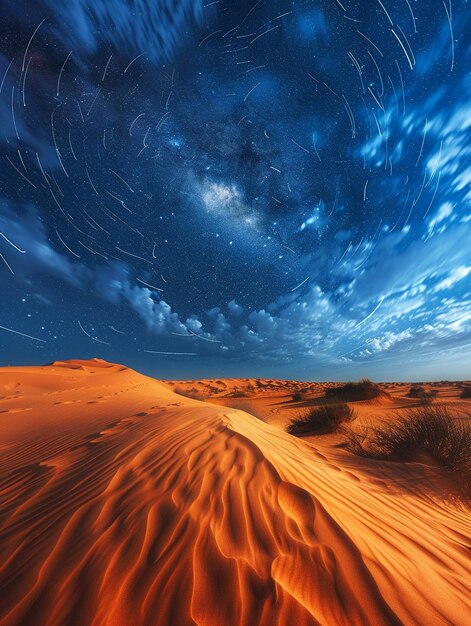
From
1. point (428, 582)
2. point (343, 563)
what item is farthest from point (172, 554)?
point (428, 582)

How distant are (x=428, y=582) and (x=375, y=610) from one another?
58cm

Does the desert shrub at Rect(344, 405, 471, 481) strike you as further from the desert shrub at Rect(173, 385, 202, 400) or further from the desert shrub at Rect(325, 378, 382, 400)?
the desert shrub at Rect(173, 385, 202, 400)

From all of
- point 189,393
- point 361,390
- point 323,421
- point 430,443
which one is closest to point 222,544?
point 430,443

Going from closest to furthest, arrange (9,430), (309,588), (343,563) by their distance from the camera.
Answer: (309,588), (343,563), (9,430)

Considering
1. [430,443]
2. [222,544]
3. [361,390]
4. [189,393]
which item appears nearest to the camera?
[222,544]

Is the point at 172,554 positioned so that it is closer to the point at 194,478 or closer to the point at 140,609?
the point at 140,609

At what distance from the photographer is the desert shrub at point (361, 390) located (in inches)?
538

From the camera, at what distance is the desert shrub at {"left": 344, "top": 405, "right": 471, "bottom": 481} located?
4.04 m

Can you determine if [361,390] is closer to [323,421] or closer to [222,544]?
[323,421]

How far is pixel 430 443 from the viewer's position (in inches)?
178

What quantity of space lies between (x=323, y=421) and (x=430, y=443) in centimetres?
377

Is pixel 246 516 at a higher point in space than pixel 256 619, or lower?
higher

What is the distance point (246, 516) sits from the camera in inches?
75.0

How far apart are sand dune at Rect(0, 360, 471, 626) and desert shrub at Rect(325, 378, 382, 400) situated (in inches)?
452
